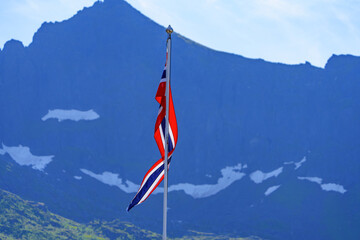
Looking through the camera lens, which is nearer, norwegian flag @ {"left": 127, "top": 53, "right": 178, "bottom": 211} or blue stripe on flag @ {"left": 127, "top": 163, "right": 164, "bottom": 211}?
norwegian flag @ {"left": 127, "top": 53, "right": 178, "bottom": 211}

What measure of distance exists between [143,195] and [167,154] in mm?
1861

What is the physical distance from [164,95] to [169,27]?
2579 millimetres

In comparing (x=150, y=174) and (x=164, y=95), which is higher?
(x=164, y=95)

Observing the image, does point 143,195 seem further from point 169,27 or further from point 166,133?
point 169,27

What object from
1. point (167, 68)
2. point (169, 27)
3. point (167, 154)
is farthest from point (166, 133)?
point (169, 27)

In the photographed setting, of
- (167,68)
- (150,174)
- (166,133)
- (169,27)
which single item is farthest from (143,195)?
(169,27)

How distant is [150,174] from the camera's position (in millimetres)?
21359

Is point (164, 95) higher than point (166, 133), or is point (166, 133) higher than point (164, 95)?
point (164, 95)

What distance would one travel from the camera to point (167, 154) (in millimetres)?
20531

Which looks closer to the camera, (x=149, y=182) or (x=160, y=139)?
(x=149, y=182)

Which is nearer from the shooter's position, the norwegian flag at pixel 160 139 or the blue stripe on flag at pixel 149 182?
the norwegian flag at pixel 160 139

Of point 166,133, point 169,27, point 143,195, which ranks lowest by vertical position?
point 143,195

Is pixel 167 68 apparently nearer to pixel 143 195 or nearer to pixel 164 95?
pixel 164 95

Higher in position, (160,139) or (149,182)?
(160,139)
